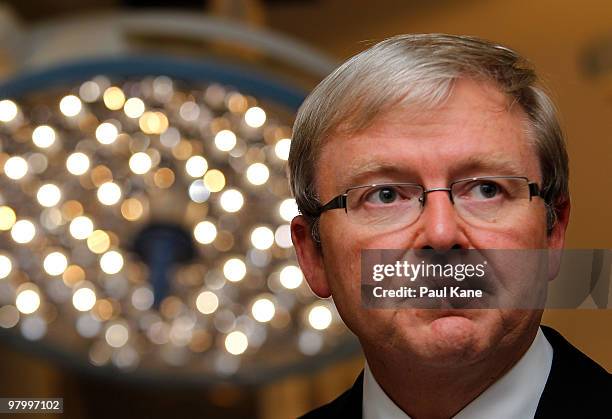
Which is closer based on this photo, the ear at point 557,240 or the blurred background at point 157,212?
the ear at point 557,240

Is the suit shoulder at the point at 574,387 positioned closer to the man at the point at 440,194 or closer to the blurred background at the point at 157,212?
the man at the point at 440,194

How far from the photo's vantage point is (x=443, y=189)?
0.45 meters

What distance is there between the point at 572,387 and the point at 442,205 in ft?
0.36

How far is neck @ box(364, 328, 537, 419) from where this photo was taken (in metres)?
0.46

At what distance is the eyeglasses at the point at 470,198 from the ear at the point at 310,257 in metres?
0.05

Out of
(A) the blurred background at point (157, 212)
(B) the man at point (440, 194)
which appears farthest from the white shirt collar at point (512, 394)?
(A) the blurred background at point (157, 212)

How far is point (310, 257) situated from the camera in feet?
1.66

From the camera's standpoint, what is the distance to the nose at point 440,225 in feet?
1.46

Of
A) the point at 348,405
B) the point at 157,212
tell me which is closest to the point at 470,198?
the point at 348,405

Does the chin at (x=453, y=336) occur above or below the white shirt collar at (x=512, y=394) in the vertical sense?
above

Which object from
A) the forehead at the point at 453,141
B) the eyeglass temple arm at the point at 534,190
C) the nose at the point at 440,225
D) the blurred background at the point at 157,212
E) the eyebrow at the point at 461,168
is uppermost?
the forehead at the point at 453,141

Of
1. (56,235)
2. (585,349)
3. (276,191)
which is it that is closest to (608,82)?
(585,349)

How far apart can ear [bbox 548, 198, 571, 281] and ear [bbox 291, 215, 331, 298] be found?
3.7 inches

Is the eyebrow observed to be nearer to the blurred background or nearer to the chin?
the chin
